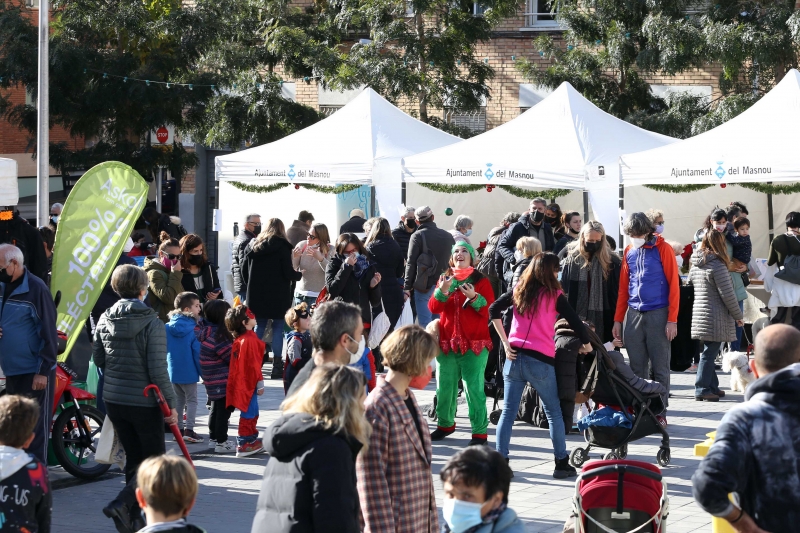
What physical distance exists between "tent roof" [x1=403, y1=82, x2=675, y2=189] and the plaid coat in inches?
465

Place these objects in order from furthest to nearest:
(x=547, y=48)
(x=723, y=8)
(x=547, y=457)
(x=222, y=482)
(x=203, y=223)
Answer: (x=203, y=223) < (x=547, y=48) < (x=723, y=8) < (x=547, y=457) < (x=222, y=482)

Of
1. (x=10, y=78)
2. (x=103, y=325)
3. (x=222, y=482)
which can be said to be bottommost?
(x=222, y=482)

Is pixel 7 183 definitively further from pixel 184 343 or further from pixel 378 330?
pixel 378 330

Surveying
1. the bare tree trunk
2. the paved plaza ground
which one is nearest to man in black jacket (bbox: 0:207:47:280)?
the paved plaza ground

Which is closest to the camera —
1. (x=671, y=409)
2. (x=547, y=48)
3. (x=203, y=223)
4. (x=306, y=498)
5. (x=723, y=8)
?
(x=306, y=498)

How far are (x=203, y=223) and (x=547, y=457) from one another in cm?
2052

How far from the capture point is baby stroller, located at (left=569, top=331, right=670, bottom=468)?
8.32 meters

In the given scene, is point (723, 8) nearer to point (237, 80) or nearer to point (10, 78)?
point (237, 80)

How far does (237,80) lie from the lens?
23875 millimetres

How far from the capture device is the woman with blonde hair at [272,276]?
13.2 metres

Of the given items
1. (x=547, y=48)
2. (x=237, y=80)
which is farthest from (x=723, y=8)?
(x=237, y=80)

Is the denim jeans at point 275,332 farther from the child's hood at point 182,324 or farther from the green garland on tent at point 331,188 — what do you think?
the green garland on tent at point 331,188

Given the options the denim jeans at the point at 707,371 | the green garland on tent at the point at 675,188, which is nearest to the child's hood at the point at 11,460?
the denim jeans at the point at 707,371

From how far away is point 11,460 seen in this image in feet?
16.0
